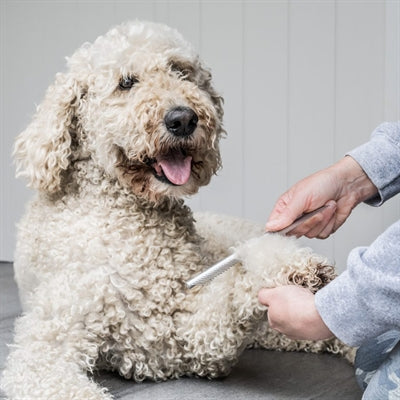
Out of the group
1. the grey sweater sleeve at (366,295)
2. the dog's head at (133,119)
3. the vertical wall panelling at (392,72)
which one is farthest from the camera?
the vertical wall panelling at (392,72)

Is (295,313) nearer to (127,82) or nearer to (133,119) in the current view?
(133,119)

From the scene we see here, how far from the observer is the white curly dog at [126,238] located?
4.88 feet

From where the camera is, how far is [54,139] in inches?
64.4

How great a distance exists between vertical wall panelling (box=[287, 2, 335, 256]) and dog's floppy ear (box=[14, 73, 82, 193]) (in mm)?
1436

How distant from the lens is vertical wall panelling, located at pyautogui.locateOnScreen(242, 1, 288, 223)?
117 inches

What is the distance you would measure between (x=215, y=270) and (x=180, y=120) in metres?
0.30

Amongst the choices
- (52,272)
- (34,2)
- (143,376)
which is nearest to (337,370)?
(143,376)

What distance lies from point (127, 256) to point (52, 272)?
0.20 metres

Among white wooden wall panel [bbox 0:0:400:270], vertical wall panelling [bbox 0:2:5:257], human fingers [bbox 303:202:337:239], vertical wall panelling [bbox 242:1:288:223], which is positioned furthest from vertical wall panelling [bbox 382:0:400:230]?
vertical wall panelling [bbox 0:2:5:257]

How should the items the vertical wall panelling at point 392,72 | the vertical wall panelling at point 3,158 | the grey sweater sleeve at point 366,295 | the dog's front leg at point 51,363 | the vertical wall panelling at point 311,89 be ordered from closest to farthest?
the grey sweater sleeve at point 366,295 < the dog's front leg at point 51,363 < the vertical wall panelling at point 392,72 < the vertical wall panelling at point 311,89 < the vertical wall panelling at point 3,158

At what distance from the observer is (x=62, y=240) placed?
5.36 feet

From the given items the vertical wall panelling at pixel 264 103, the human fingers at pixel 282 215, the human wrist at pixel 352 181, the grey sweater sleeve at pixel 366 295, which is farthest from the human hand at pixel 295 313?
the vertical wall panelling at pixel 264 103

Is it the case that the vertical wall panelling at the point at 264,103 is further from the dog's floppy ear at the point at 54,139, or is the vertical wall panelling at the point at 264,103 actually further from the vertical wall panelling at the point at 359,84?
the dog's floppy ear at the point at 54,139

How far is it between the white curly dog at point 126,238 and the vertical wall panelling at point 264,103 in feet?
4.25
